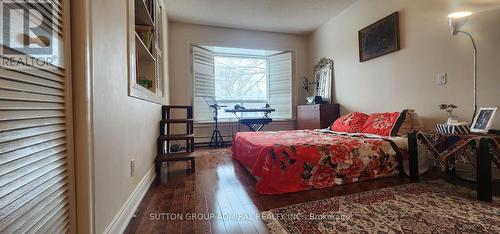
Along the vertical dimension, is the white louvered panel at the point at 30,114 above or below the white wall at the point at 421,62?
below

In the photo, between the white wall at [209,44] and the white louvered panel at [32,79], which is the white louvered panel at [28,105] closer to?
the white louvered panel at [32,79]

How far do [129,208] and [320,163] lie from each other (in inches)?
61.0

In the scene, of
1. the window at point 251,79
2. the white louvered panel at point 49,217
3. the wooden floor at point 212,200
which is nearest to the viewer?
the white louvered panel at point 49,217

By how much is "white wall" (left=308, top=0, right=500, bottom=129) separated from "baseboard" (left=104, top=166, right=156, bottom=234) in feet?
10.4

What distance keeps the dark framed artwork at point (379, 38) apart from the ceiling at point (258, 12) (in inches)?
27.5

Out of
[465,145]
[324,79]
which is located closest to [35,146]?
[465,145]

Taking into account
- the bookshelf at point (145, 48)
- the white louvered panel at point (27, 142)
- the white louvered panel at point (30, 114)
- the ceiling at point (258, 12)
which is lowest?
the white louvered panel at point (27, 142)

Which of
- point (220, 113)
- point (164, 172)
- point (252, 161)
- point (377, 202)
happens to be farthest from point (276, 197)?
point (220, 113)

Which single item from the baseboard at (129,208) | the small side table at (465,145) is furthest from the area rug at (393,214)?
the baseboard at (129,208)

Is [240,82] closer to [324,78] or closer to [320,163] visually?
[324,78]

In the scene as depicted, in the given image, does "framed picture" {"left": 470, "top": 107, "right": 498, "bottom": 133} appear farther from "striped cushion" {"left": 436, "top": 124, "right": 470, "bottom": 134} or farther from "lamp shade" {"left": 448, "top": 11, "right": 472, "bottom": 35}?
"lamp shade" {"left": 448, "top": 11, "right": 472, "bottom": 35}

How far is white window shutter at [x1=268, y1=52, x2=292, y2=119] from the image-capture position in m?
5.09

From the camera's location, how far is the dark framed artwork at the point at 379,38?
2961 mm

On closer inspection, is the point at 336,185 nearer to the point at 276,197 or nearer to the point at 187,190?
the point at 276,197
